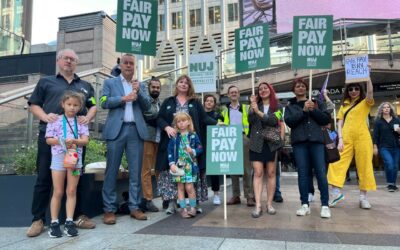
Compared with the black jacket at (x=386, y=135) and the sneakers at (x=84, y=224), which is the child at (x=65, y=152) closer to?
the sneakers at (x=84, y=224)

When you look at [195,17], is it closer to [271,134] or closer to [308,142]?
[271,134]

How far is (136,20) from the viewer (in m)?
5.59

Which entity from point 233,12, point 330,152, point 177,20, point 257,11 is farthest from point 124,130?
point 177,20

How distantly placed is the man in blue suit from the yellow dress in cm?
320

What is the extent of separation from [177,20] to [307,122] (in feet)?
116

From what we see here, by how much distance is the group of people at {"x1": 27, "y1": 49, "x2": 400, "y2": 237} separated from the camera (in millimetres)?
4426

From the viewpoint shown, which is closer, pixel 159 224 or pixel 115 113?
pixel 159 224

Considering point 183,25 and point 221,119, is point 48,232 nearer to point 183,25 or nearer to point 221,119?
point 221,119

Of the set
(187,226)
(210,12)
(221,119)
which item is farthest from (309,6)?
(210,12)

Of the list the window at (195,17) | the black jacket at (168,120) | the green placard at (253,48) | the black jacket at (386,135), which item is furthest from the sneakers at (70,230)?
the window at (195,17)

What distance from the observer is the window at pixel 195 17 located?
124ft

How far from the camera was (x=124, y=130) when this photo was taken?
16.6 ft

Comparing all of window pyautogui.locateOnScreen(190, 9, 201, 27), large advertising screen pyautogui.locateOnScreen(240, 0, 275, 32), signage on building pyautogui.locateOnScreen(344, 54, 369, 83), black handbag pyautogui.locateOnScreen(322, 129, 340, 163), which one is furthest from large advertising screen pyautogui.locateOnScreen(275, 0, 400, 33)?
window pyautogui.locateOnScreen(190, 9, 201, 27)

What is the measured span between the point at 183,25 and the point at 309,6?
2263cm
